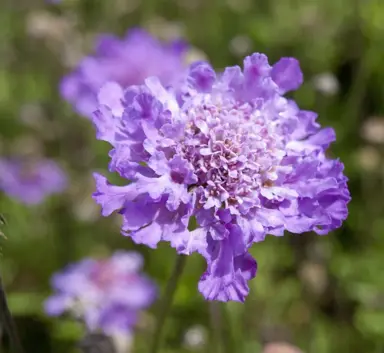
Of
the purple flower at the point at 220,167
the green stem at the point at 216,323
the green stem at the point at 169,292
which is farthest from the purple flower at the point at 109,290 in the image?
the purple flower at the point at 220,167

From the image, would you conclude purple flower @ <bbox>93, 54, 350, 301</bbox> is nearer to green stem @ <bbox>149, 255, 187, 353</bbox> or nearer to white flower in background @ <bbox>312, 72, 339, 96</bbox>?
green stem @ <bbox>149, 255, 187, 353</bbox>

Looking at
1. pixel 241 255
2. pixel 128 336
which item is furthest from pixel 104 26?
pixel 241 255

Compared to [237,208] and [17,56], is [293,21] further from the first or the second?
[237,208]

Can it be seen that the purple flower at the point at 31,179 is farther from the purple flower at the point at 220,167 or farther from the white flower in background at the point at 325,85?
the purple flower at the point at 220,167

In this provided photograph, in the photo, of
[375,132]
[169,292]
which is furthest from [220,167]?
[375,132]

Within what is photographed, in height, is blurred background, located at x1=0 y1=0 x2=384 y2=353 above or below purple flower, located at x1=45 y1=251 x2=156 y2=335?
above

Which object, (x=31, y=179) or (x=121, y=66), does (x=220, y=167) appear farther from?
(x=31, y=179)

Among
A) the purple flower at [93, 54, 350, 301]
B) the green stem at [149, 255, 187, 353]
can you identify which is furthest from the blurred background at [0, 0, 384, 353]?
the purple flower at [93, 54, 350, 301]
